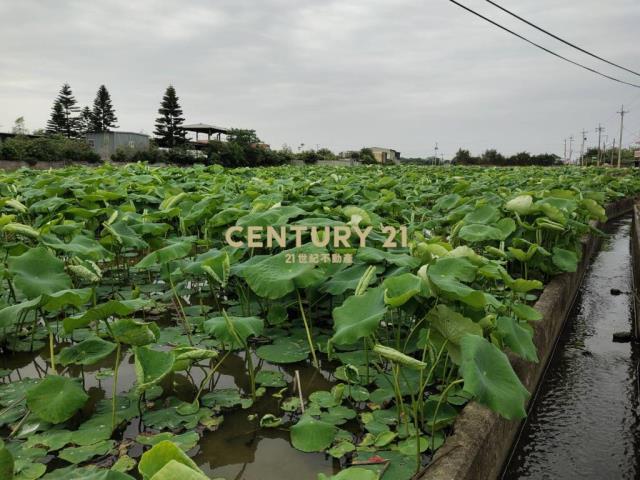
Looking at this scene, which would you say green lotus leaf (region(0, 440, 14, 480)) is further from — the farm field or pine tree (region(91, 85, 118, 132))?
pine tree (region(91, 85, 118, 132))

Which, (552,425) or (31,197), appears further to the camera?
(31,197)

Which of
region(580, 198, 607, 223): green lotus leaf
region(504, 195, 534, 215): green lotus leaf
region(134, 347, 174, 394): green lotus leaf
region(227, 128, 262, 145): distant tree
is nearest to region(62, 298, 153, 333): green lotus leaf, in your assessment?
region(134, 347, 174, 394): green lotus leaf

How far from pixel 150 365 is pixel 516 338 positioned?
4.91ft

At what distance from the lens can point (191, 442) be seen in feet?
5.90

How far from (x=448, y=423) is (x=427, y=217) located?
3916 mm

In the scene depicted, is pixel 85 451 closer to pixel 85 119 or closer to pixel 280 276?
pixel 280 276

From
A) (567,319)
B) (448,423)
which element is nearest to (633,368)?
(567,319)

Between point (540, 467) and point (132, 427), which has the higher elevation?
point (132, 427)

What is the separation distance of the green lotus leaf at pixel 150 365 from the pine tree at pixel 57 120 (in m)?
52.1

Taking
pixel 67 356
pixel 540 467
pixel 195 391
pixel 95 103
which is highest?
pixel 95 103

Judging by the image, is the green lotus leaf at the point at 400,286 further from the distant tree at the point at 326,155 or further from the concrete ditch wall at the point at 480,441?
the distant tree at the point at 326,155

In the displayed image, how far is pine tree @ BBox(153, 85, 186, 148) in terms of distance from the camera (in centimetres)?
4131

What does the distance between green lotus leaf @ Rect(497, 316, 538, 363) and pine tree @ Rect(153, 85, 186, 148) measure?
137 feet

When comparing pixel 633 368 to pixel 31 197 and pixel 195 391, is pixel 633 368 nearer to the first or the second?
pixel 195 391
